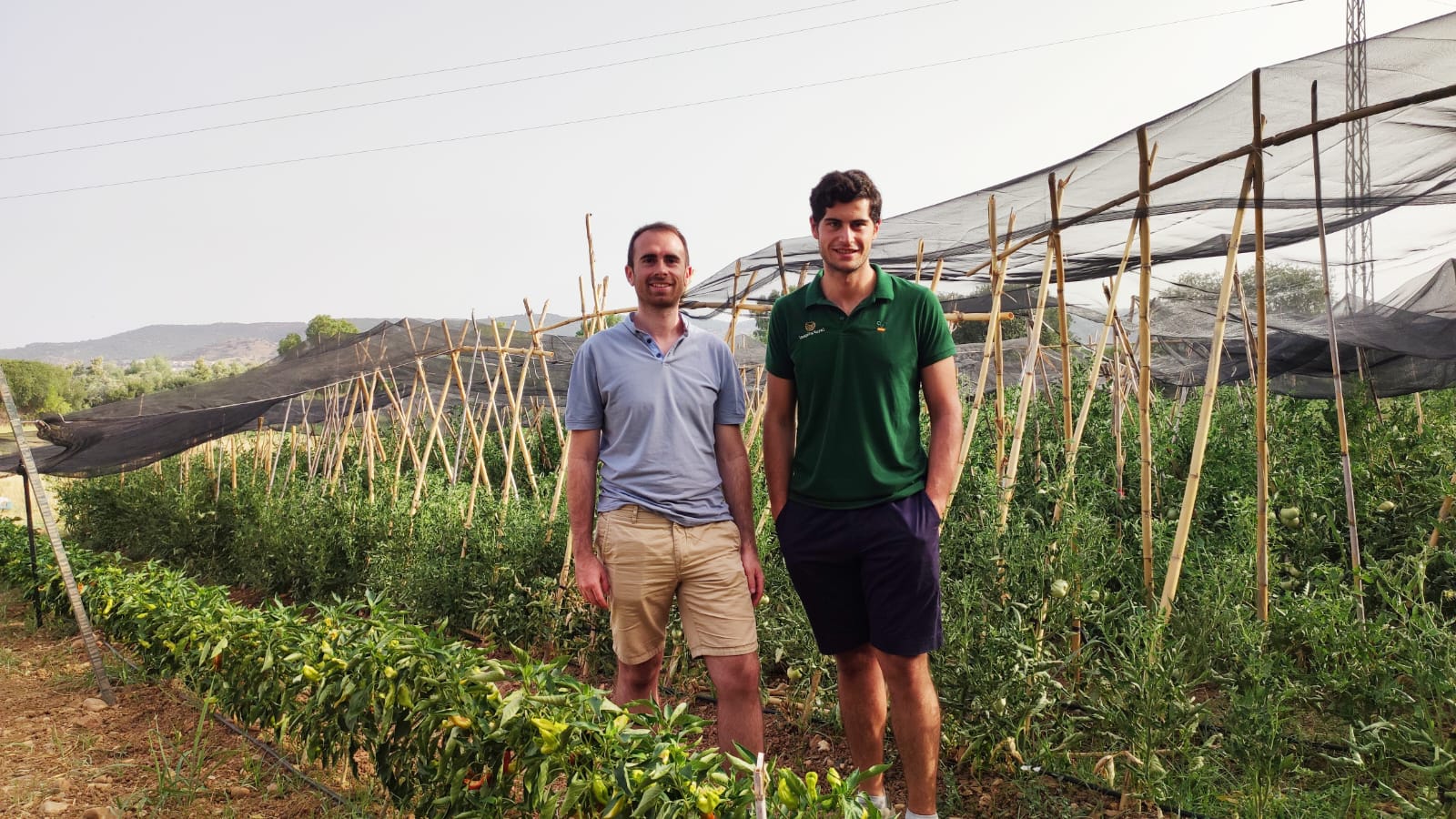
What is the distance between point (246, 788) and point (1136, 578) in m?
3.22

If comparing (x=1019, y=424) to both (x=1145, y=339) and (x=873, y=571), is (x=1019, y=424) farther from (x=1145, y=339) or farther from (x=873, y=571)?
(x=873, y=571)

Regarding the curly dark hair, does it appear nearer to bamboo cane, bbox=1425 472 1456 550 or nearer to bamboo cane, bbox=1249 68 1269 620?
bamboo cane, bbox=1249 68 1269 620

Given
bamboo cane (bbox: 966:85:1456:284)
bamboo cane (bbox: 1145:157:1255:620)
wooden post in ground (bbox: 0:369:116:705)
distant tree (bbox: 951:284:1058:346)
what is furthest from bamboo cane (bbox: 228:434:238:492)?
bamboo cane (bbox: 1145:157:1255:620)

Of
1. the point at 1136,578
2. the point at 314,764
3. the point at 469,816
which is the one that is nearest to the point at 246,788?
the point at 314,764

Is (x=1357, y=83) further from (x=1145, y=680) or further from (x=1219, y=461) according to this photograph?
(x=1219, y=461)

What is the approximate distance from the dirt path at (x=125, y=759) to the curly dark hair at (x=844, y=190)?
2335 millimetres

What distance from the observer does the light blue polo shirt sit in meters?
2.42

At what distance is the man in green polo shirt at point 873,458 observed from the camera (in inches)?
87.6

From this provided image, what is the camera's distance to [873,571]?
2.26m

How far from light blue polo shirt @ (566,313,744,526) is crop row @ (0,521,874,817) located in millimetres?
527

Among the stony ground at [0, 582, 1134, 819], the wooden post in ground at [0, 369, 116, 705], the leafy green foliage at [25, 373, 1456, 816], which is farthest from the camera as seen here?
the wooden post in ground at [0, 369, 116, 705]

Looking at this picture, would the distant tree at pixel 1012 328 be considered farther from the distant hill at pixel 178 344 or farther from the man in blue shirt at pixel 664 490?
the distant hill at pixel 178 344

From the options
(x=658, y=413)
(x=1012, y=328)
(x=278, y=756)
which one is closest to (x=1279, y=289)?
(x=658, y=413)

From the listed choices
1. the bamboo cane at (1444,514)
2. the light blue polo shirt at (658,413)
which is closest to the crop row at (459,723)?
the light blue polo shirt at (658,413)
